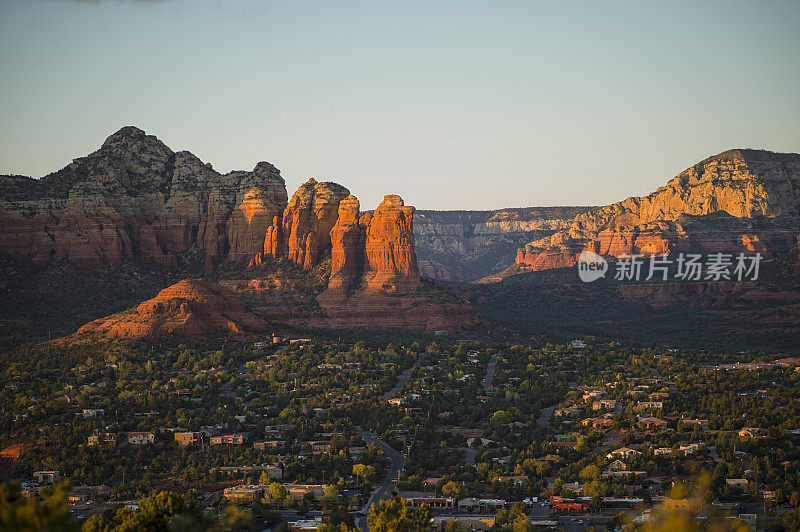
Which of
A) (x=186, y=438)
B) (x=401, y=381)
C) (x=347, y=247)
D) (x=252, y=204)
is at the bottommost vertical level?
(x=186, y=438)

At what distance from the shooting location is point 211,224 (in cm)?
15012

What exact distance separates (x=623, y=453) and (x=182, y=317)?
57.5 m

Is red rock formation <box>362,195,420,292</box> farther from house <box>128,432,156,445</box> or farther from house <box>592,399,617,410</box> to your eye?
house <box>128,432,156,445</box>

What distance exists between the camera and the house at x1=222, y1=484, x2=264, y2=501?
6420 cm

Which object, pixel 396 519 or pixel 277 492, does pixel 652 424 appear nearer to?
pixel 277 492

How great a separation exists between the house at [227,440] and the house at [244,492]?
36.1 ft

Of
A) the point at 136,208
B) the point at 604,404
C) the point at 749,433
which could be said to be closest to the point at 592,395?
the point at 604,404

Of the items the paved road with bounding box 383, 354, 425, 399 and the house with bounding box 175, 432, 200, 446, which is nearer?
the house with bounding box 175, 432, 200, 446

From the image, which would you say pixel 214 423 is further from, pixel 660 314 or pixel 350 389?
pixel 660 314

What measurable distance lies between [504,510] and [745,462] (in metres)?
20.0

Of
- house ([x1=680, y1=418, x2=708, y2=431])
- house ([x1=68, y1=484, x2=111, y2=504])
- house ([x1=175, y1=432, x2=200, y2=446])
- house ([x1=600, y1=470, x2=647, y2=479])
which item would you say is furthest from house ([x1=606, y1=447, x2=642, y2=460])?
house ([x1=68, y1=484, x2=111, y2=504])

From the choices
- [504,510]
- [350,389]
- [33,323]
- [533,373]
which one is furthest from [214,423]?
[33,323]

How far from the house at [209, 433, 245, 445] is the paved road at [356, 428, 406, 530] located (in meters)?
10.2

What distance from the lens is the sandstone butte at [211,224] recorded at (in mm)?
139500
